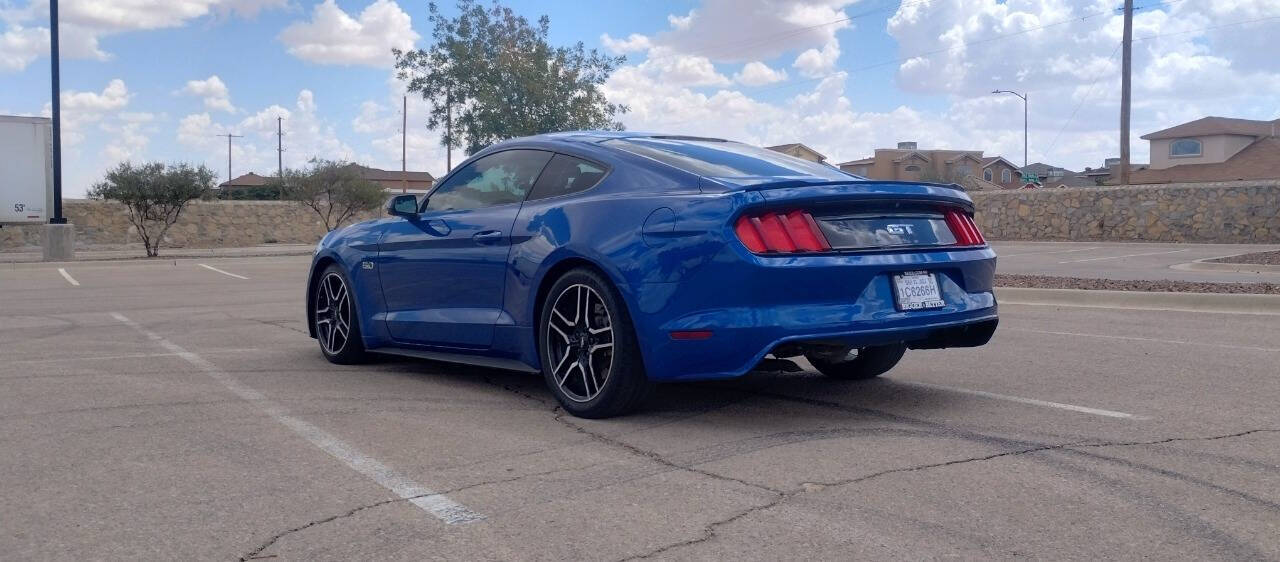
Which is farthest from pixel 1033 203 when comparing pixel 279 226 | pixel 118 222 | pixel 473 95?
pixel 118 222

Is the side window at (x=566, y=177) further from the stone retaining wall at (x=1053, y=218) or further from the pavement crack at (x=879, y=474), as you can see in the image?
the stone retaining wall at (x=1053, y=218)

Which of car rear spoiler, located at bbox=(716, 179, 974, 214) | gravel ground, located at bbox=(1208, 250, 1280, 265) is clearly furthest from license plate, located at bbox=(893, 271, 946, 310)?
gravel ground, located at bbox=(1208, 250, 1280, 265)

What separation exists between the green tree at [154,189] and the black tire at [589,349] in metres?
29.4

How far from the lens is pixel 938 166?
281ft

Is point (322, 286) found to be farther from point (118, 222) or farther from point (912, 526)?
point (118, 222)

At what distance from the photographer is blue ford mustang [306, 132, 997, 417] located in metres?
5.14

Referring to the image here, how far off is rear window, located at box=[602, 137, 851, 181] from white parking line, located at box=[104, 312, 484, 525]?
199 cm

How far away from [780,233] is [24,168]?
1224 inches

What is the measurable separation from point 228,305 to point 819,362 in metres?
8.57

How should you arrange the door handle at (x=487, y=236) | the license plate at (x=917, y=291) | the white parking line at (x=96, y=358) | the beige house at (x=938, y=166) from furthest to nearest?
1. the beige house at (x=938, y=166)
2. the white parking line at (x=96, y=358)
3. the door handle at (x=487, y=236)
4. the license plate at (x=917, y=291)

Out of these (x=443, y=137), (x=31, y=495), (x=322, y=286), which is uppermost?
(x=443, y=137)

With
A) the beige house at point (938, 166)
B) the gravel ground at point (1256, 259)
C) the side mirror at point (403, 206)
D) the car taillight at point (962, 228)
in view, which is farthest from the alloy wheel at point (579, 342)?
the beige house at point (938, 166)

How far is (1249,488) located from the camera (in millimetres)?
4238

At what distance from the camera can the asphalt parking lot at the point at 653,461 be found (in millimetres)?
3732
